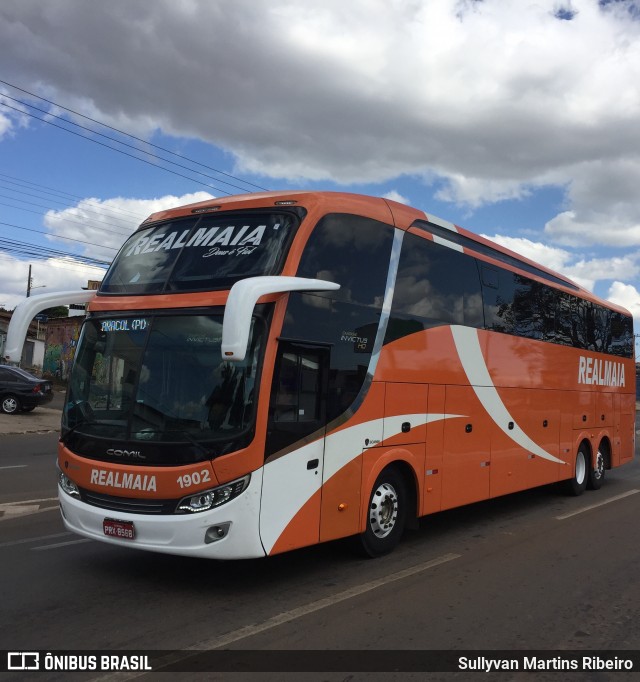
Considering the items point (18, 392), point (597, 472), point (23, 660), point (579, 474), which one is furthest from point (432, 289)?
point (18, 392)

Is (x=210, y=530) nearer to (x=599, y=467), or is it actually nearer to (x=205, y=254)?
(x=205, y=254)

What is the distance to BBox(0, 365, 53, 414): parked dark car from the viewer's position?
22.7 m

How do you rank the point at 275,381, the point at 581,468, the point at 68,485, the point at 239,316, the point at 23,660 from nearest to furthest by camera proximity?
the point at 23,660 → the point at 239,316 → the point at 275,381 → the point at 68,485 → the point at 581,468

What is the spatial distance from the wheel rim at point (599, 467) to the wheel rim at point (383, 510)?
7.36 metres

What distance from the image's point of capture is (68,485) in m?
6.01

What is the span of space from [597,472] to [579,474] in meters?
1.03

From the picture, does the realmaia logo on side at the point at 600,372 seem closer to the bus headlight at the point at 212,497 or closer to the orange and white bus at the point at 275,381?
the orange and white bus at the point at 275,381

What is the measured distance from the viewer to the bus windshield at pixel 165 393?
5.38 metres

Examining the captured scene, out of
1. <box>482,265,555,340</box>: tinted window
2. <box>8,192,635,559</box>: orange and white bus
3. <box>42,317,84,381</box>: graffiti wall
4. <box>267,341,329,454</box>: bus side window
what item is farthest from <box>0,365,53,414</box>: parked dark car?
<box>267,341,329,454</box>: bus side window

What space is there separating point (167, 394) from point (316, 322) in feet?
4.89

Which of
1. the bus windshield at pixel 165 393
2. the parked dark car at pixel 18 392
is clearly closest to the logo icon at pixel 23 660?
the bus windshield at pixel 165 393

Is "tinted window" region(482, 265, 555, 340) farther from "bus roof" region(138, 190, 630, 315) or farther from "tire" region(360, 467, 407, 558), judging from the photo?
"tire" region(360, 467, 407, 558)

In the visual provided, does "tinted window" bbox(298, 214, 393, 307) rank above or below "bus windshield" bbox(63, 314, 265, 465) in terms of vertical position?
above

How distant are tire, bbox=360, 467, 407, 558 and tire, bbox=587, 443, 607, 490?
7.01 metres
